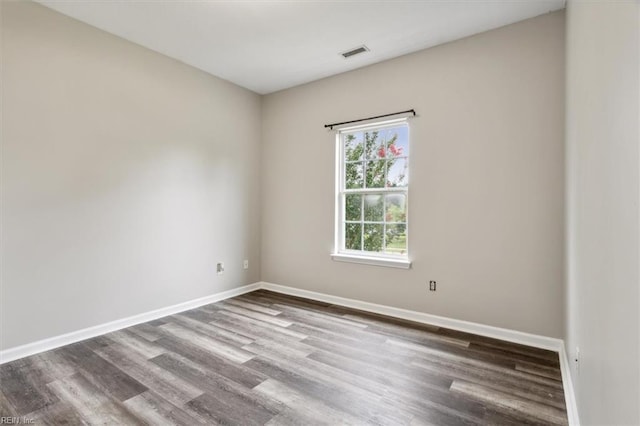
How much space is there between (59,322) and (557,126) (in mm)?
4551

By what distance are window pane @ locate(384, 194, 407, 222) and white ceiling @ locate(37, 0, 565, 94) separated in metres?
1.55

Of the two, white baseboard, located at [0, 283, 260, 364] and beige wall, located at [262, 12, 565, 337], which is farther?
beige wall, located at [262, 12, 565, 337]

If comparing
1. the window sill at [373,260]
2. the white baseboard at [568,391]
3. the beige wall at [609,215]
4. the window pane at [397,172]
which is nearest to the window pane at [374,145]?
the window pane at [397,172]

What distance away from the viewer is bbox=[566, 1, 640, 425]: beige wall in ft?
2.48

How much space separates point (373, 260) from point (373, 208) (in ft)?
2.02

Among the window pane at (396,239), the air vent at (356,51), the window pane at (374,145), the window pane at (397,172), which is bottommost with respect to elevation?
the window pane at (396,239)

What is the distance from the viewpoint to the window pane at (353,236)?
12.9 feet

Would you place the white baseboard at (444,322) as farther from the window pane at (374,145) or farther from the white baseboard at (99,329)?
Result: the window pane at (374,145)

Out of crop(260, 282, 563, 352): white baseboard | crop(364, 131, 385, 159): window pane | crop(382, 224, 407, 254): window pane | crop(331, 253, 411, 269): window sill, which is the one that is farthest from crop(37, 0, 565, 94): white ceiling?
crop(260, 282, 563, 352): white baseboard

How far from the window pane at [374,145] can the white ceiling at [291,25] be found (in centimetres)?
81

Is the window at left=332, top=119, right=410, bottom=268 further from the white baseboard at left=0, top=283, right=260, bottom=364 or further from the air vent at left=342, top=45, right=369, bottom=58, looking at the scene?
the white baseboard at left=0, top=283, right=260, bottom=364

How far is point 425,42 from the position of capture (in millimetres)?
3215

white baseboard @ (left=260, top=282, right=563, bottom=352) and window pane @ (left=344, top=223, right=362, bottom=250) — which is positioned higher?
window pane @ (left=344, top=223, right=362, bottom=250)

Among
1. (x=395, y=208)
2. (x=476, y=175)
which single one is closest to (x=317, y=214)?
(x=395, y=208)
